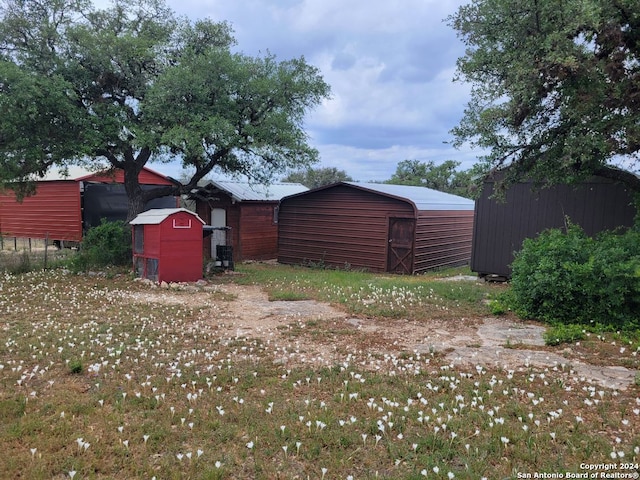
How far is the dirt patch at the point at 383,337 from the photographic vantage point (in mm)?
5207

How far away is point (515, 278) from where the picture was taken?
26.1 ft

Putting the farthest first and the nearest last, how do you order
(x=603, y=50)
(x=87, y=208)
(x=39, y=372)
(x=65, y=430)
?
(x=87, y=208), (x=603, y=50), (x=39, y=372), (x=65, y=430)

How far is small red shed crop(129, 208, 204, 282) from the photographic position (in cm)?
1079

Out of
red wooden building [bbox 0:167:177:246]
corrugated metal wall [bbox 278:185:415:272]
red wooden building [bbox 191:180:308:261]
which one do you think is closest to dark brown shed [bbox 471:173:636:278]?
corrugated metal wall [bbox 278:185:415:272]

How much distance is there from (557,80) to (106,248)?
11937 millimetres

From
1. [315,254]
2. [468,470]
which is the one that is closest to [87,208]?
[315,254]

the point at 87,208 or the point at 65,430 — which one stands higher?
the point at 87,208

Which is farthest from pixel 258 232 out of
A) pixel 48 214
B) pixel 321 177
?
pixel 321 177

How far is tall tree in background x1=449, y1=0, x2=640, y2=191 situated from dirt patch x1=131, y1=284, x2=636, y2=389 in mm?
3266

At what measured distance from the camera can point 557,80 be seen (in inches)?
294

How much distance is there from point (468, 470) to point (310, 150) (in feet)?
37.8

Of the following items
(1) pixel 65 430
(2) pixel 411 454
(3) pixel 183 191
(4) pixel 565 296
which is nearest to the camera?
(2) pixel 411 454

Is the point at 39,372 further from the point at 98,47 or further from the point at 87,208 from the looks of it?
the point at 87,208

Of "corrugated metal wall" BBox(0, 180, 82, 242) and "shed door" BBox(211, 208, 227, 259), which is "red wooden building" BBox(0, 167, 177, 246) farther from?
"shed door" BBox(211, 208, 227, 259)
